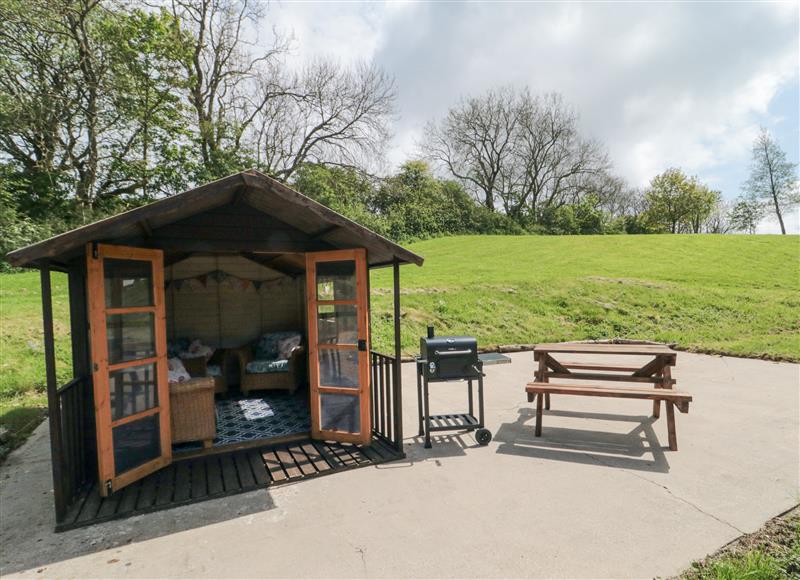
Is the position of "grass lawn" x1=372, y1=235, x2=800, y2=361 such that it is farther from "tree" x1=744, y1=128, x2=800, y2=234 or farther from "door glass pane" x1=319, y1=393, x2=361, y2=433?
"tree" x1=744, y1=128, x2=800, y2=234

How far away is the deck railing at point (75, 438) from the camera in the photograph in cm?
312

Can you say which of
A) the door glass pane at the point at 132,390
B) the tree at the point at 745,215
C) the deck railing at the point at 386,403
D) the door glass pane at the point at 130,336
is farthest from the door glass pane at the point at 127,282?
the tree at the point at 745,215

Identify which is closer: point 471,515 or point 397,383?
point 471,515

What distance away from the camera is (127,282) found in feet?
11.3

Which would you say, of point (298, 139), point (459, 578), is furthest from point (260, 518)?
point (298, 139)

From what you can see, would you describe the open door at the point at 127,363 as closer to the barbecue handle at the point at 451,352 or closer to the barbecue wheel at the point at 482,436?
the barbecue handle at the point at 451,352

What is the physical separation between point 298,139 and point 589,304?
42.8ft

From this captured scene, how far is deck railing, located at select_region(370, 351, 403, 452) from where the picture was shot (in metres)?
4.08

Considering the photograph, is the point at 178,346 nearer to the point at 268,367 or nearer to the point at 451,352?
the point at 268,367

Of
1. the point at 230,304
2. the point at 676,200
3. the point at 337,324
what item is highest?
the point at 676,200

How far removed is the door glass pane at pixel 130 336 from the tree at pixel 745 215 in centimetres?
4277

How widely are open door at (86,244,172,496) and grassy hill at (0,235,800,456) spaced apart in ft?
7.70

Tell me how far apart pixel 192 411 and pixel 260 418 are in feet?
4.27

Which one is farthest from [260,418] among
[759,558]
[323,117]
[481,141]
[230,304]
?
[481,141]
